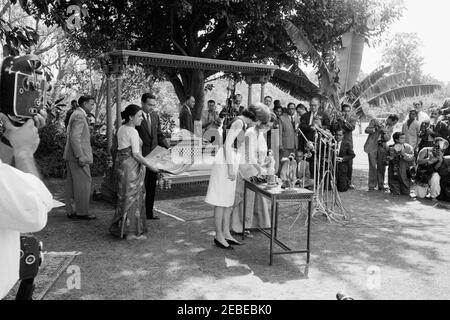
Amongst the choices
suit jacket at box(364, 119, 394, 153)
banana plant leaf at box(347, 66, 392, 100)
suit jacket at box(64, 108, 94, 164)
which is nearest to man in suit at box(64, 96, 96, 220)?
suit jacket at box(64, 108, 94, 164)

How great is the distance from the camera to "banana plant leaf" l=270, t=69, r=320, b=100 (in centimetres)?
911

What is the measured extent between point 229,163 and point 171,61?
152 inches

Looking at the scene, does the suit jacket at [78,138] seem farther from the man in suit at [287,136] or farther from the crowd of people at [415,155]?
the crowd of people at [415,155]

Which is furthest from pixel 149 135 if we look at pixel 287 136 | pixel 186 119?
pixel 287 136

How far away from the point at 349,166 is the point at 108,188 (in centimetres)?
500

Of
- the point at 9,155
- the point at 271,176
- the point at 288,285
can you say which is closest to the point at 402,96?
the point at 271,176

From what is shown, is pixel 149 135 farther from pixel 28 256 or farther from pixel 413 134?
pixel 413 134

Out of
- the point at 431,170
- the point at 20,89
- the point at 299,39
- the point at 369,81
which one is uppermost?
the point at 299,39

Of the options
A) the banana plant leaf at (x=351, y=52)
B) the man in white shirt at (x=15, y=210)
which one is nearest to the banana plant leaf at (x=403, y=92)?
the banana plant leaf at (x=351, y=52)

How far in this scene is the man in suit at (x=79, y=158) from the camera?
6363 millimetres

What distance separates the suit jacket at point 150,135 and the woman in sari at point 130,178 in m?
0.88

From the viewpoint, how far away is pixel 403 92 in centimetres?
1201

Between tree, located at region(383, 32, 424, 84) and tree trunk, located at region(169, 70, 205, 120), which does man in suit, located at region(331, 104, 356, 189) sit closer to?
tree trunk, located at region(169, 70, 205, 120)

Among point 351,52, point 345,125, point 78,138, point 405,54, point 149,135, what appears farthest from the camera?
point 405,54
